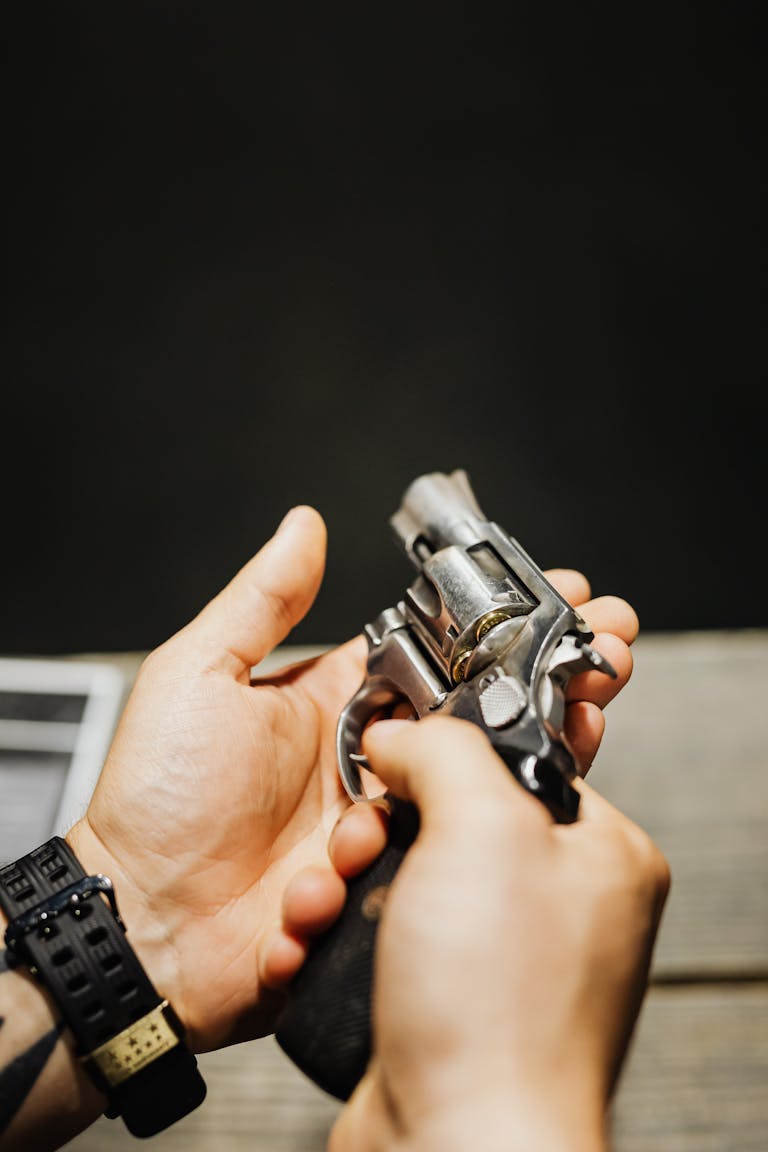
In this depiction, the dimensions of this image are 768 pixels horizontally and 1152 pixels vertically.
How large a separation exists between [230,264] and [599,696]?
1.92 ft

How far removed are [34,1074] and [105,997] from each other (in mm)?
73

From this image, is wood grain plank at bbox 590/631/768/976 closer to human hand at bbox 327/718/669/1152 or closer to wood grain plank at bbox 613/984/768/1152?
wood grain plank at bbox 613/984/768/1152

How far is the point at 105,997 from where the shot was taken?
24.7 inches

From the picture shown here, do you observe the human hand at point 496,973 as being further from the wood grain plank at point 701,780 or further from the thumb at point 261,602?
the wood grain plank at point 701,780

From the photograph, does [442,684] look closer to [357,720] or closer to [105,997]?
[357,720]

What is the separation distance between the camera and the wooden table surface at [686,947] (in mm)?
879

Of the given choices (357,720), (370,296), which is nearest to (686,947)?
(357,720)

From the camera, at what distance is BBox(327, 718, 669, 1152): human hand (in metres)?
0.46

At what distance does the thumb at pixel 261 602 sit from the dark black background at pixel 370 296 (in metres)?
0.30

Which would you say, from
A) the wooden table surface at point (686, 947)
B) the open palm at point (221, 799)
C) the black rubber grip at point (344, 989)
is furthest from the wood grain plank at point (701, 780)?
the black rubber grip at point (344, 989)

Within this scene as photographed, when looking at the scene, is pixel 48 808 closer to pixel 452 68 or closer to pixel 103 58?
pixel 103 58

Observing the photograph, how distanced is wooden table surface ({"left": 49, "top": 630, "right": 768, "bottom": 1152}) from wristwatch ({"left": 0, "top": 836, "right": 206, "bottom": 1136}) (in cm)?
27

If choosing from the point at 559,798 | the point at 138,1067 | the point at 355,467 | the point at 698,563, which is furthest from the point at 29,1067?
the point at 698,563

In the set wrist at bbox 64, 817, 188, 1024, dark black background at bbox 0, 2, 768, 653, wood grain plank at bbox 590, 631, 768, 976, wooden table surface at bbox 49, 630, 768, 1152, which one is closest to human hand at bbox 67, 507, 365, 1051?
wrist at bbox 64, 817, 188, 1024
